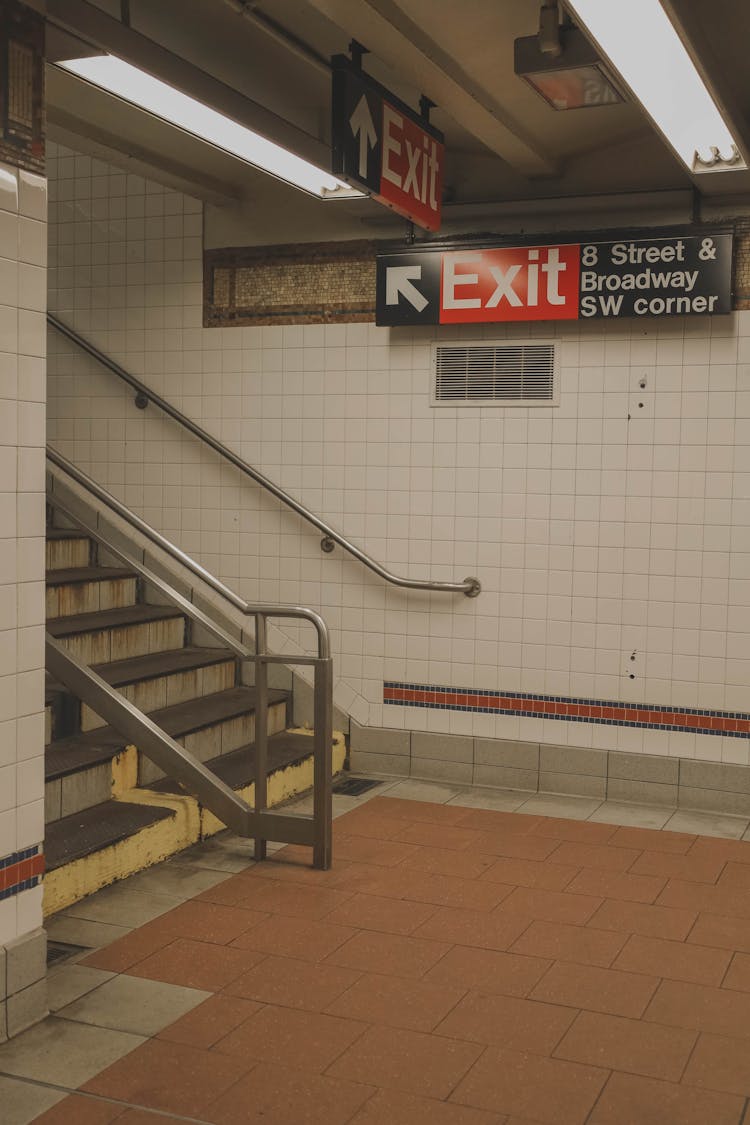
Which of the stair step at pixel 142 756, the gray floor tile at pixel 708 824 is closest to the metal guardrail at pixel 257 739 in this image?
the stair step at pixel 142 756

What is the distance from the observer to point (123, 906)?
4.15 meters

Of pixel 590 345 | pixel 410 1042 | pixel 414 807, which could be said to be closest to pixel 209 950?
pixel 410 1042

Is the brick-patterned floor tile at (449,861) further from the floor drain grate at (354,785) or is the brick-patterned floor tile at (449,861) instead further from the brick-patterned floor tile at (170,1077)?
the brick-patterned floor tile at (170,1077)

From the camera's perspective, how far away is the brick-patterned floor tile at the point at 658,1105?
110 inches

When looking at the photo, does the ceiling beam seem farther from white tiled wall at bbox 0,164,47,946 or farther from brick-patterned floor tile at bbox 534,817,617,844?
brick-patterned floor tile at bbox 534,817,617,844

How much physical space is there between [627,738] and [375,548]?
65.3 inches

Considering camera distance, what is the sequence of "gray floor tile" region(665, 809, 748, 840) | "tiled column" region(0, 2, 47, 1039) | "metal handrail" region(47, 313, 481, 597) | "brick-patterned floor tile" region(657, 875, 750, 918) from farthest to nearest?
1. "metal handrail" region(47, 313, 481, 597)
2. "gray floor tile" region(665, 809, 748, 840)
3. "brick-patterned floor tile" region(657, 875, 750, 918)
4. "tiled column" region(0, 2, 47, 1039)

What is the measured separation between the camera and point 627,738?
18.7ft

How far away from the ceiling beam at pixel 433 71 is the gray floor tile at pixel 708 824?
3.20m

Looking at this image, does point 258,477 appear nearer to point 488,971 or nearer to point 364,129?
point 364,129

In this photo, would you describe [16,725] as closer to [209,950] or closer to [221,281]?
[209,950]

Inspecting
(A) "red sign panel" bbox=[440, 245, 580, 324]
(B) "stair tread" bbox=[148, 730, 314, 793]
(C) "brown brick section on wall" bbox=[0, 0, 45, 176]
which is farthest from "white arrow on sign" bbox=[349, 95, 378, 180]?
(B) "stair tread" bbox=[148, 730, 314, 793]

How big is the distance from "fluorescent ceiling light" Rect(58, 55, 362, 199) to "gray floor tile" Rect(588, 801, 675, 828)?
3132 mm

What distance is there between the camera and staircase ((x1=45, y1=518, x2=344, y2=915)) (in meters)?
4.34
